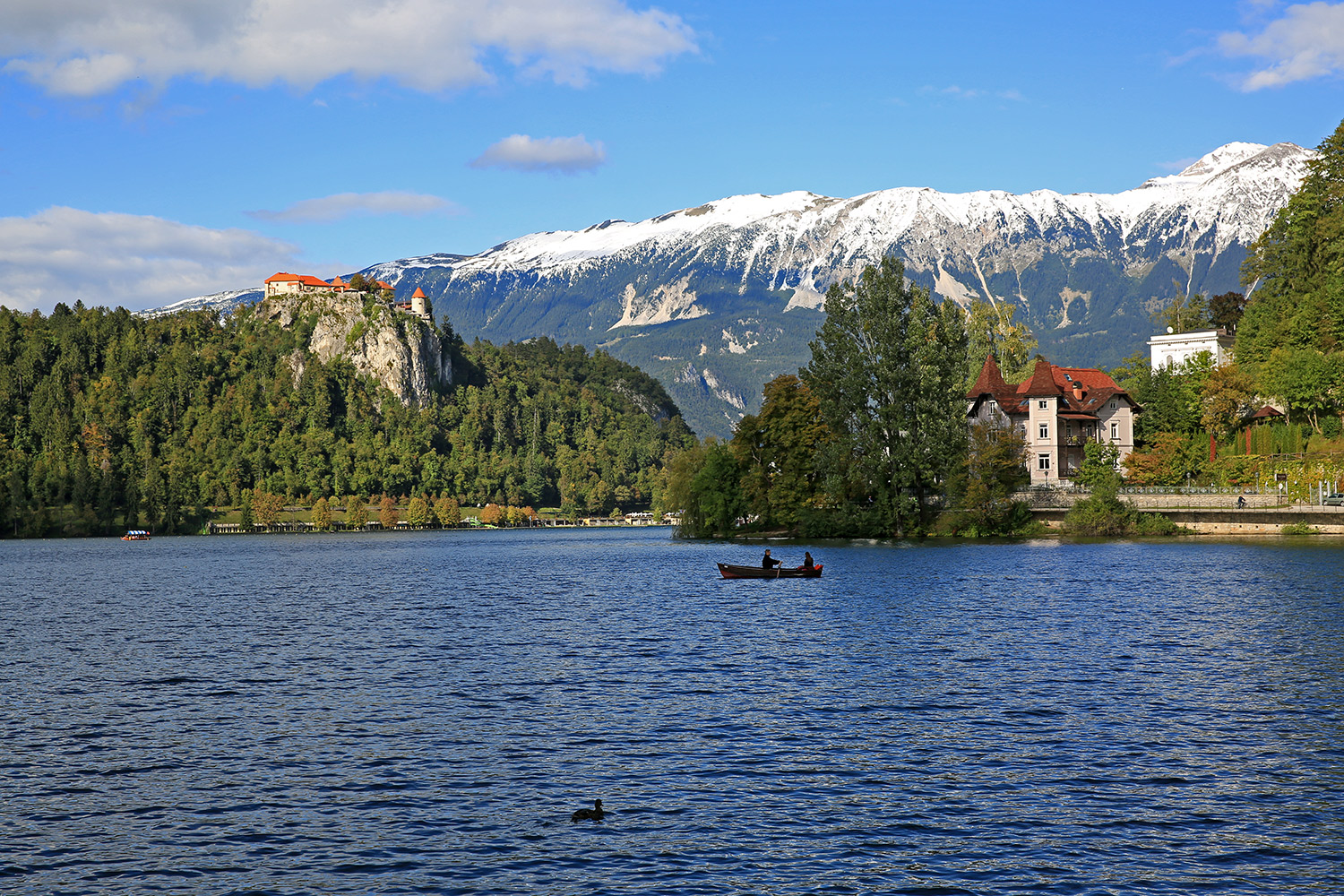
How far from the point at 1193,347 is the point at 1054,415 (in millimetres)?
31268

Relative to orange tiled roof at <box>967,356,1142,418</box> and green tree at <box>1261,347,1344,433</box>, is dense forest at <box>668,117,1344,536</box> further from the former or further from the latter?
orange tiled roof at <box>967,356,1142,418</box>

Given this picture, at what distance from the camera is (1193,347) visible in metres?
159

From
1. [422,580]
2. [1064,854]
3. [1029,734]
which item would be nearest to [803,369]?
[422,580]

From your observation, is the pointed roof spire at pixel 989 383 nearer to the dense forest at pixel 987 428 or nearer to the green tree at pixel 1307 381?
the dense forest at pixel 987 428

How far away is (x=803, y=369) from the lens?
13375 cm

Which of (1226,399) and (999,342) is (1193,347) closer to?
(999,342)

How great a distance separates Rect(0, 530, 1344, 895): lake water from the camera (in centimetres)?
2256

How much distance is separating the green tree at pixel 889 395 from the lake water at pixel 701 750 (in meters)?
49.0

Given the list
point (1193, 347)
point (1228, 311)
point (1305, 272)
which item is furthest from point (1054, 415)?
point (1228, 311)

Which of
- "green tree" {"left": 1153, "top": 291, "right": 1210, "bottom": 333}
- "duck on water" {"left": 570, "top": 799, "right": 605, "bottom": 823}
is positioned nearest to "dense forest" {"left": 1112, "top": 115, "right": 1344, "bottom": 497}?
"green tree" {"left": 1153, "top": 291, "right": 1210, "bottom": 333}

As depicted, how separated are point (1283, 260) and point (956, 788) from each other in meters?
136

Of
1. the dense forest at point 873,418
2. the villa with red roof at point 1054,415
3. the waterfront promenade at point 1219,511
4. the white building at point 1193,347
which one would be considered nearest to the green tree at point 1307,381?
the waterfront promenade at point 1219,511

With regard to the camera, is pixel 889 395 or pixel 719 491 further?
pixel 719 491

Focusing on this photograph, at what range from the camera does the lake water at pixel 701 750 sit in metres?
22.6
